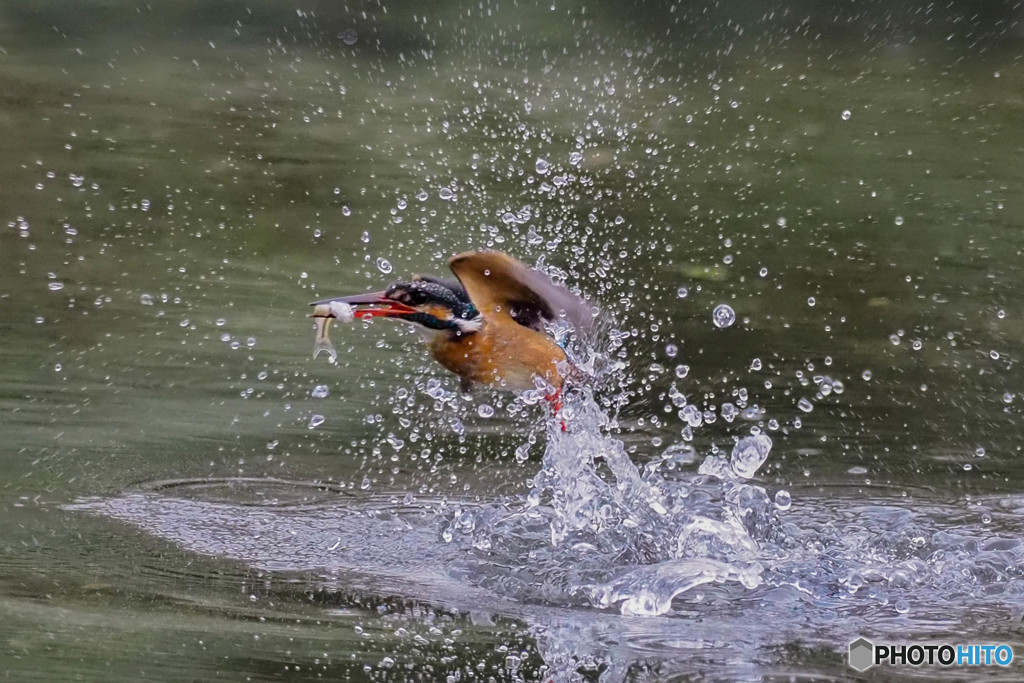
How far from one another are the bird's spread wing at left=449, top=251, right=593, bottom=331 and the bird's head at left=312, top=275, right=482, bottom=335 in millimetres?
36

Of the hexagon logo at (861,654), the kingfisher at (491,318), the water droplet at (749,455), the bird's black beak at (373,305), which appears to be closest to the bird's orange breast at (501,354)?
the kingfisher at (491,318)

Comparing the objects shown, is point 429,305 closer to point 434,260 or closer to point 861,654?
point 861,654

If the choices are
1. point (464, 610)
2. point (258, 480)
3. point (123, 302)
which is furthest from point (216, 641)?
point (123, 302)

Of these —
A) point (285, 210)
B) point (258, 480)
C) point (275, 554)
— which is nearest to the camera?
point (275, 554)

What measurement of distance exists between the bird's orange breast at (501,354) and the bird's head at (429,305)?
0.03 metres

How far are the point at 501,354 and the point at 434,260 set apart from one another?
1.61 metres

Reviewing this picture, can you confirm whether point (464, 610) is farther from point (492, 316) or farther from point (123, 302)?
point (123, 302)

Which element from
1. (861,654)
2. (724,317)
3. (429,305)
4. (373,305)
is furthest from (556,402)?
(724,317)

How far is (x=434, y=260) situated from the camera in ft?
16.1

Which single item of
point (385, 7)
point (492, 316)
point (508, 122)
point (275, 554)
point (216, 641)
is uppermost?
point (385, 7)

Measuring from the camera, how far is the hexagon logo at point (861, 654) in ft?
8.12

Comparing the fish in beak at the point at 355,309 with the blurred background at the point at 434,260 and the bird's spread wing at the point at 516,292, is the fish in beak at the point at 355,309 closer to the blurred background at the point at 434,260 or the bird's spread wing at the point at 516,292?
the bird's spread wing at the point at 516,292

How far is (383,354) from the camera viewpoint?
15.0 feet

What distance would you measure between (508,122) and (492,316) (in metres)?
3.88
